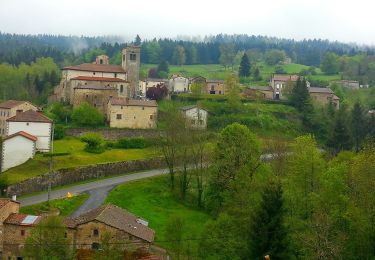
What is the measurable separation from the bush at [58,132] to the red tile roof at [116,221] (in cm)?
2718

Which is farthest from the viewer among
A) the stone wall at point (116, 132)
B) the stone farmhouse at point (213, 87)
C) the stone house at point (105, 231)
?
the stone farmhouse at point (213, 87)

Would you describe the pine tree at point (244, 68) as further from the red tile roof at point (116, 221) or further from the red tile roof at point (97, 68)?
the red tile roof at point (116, 221)

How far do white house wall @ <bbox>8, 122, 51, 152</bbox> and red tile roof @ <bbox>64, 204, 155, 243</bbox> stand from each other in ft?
65.4

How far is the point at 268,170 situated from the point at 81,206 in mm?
14355

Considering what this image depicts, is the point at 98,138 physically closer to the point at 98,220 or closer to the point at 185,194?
the point at 185,194

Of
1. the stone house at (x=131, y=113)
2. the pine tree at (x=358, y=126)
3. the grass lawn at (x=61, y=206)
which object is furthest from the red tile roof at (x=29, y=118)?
the pine tree at (x=358, y=126)

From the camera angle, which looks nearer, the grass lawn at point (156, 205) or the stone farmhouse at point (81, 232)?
the stone farmhouse at point (81, 232)

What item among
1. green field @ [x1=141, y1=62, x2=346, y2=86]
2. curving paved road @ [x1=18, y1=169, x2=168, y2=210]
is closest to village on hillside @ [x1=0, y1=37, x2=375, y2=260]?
curving paved road @ [x1=18, y1=169, x2=168, y2=210]

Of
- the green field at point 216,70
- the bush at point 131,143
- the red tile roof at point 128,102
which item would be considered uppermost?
the green field at point 216,70

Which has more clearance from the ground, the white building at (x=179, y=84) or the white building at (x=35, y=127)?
the white building at (x=179, y=84)

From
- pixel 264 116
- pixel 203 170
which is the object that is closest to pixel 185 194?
pixel 203 170

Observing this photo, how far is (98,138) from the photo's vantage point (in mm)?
61094

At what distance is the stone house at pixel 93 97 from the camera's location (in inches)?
2896

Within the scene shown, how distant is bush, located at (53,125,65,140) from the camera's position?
64.6 m
